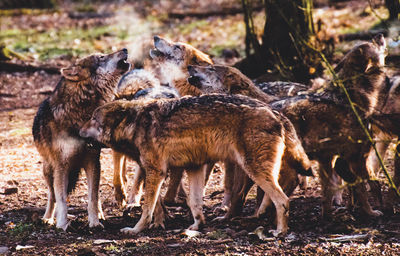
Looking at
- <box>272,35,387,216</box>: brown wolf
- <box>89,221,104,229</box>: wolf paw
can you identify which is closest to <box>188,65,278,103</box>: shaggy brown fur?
<box>272,35,387,216</box>: brown wolf

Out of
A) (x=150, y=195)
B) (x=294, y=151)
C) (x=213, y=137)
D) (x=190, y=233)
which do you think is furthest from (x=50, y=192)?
(x=294, y=151)

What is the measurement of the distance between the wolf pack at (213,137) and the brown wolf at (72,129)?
1 centimetres

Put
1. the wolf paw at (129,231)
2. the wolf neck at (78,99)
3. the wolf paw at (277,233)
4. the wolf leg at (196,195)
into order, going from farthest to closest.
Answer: the wolf neck at (78,99)
the wolf leg at (196,195)
the wolf paw at (129,231)
the wolf paw at (277,233)

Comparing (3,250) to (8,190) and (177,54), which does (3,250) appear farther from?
(177,54)

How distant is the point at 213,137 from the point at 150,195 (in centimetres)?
90

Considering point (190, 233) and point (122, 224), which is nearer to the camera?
point (190, 233)

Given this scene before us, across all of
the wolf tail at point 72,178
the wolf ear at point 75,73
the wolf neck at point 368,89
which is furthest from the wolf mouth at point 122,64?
the wolf neck at point 368,89

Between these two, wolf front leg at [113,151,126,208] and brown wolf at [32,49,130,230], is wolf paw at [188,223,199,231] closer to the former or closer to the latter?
brown wolf at [32,49,130,230]

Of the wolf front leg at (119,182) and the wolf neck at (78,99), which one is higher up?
the wolf neck at (78,99)

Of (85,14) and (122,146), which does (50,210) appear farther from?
(85,14)

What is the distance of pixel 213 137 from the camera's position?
5914 millimetres

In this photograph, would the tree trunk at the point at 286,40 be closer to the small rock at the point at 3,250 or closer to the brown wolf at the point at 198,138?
the brown wolf at the point at 198,138

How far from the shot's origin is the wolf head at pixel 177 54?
8.62 metres

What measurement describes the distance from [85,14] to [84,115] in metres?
15.4
